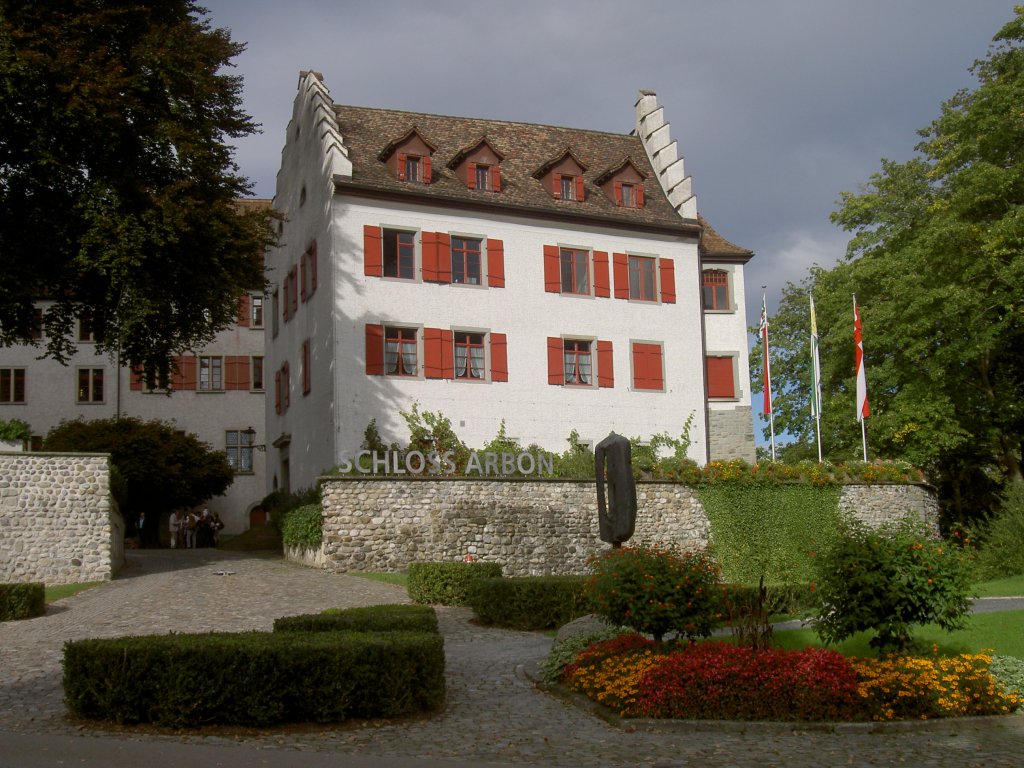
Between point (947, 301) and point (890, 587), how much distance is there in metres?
24.0

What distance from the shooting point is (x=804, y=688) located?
10.6m

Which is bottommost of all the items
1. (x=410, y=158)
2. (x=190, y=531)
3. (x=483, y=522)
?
(x=190, y=531)

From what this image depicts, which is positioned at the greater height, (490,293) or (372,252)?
(372,252)

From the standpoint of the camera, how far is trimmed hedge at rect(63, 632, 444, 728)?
10.2m

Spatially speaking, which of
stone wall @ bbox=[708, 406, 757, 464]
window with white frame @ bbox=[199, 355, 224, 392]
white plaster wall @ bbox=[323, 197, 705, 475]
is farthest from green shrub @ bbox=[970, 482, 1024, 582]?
window with white frame @ bbox=[199, 355, 224, 392]

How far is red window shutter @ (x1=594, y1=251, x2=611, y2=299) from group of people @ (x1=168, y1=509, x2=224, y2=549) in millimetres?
16816

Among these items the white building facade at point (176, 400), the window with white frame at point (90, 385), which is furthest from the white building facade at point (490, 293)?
the window with white frame at point (90, 385)

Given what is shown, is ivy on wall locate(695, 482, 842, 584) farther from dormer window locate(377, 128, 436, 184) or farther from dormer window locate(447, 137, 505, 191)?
dormer window locate(377, 128, 436, 184)

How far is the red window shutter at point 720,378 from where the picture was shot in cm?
3625

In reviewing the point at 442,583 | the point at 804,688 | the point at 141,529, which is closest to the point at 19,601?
the point at 442,583

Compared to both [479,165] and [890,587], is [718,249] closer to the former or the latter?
[479,165]

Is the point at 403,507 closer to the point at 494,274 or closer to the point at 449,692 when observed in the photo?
the point at 494,274

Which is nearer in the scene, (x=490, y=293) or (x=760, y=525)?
(x=760, y=525)

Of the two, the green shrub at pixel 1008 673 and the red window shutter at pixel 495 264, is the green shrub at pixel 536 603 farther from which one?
the red window shutter at pixel 495 264
